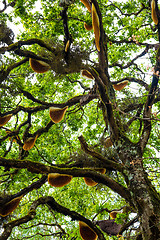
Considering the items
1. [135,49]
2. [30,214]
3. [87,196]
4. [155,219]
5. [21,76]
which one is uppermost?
[135,49]

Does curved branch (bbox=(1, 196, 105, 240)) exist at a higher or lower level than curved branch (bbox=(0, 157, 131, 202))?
lower

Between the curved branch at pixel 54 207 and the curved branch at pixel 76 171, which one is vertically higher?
the curved branch at pixel 76 171

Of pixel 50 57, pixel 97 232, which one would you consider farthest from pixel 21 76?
pixel 97 232

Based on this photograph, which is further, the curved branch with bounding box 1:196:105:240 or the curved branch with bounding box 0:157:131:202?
the curved branch with bounding box 1:196:105:240

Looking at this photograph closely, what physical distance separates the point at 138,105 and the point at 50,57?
3.13 m

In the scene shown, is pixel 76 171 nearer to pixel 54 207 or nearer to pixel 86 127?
pixel 54 207

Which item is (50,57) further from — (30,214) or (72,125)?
(72,125)

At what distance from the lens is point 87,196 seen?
1002 centimetres

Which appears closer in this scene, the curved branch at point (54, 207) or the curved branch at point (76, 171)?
the curved branch at point (76, 171)

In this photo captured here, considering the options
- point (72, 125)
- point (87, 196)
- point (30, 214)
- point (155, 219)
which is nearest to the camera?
point (155, 219)

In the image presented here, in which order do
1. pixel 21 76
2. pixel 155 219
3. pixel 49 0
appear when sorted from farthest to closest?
pixel 49 0 → pixel 21 76 → pixel 155 219

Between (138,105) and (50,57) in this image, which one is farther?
(138,105)

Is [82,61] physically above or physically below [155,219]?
above

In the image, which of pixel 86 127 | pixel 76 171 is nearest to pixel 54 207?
pixel 76 171
